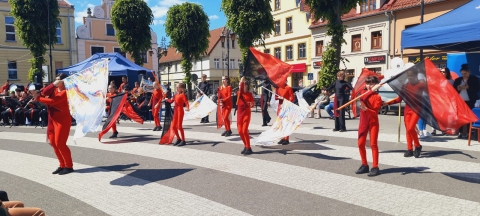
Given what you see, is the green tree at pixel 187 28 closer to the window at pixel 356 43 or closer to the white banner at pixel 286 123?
the window at pixel 356 43

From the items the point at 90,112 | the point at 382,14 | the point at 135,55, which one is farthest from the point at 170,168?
the point at 382,14

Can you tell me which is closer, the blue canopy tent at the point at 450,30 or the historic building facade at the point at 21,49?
the blue canopy tent at the point at 450,30

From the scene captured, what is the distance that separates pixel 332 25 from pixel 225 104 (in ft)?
33.7

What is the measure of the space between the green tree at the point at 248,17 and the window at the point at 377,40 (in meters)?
10.8

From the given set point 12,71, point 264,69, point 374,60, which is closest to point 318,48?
point 374,60

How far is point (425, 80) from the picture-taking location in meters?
6.35

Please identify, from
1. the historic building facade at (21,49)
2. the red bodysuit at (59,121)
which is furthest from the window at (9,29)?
the red bodysuit at (59,121)

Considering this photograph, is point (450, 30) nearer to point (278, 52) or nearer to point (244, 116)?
point (244, 116)

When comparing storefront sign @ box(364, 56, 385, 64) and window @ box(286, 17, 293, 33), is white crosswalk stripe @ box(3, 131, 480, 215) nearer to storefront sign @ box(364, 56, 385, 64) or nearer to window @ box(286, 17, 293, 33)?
storefront sign @ box(364, 56, 385, 64)

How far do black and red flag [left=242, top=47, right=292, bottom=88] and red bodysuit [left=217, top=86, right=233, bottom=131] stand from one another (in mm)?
2341

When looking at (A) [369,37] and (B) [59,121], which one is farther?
(A) [369,37]

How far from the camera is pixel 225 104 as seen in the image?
471 inches

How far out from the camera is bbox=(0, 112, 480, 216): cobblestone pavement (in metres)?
5.07

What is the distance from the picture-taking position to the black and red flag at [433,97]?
5949mm
